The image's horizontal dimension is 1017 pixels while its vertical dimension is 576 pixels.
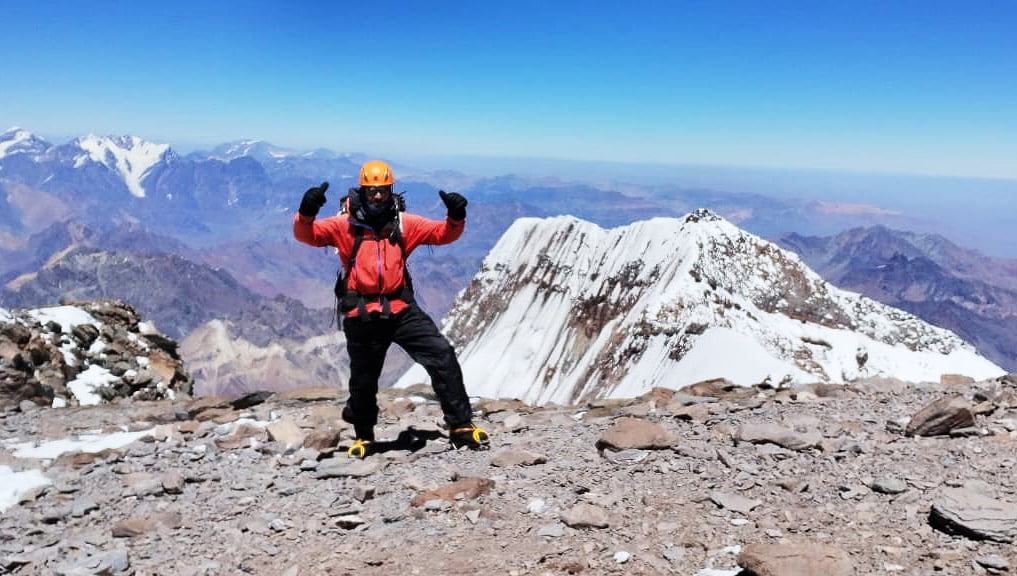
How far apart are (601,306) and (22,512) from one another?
71912 millimetres

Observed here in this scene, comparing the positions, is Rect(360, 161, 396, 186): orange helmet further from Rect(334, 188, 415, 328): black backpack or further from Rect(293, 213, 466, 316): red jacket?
Rect(293, 213, 466, 316): red jacket

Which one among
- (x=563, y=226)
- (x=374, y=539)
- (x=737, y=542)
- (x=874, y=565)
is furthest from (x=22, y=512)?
(x=563, y=226)

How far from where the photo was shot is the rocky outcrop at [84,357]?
50.9 feet

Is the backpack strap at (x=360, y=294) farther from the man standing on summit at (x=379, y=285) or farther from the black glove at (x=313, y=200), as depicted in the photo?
the black glove at (x=313, y=200)

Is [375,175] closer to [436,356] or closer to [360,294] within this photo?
[360,294]

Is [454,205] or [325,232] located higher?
[454,205]

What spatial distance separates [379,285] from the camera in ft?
28.0

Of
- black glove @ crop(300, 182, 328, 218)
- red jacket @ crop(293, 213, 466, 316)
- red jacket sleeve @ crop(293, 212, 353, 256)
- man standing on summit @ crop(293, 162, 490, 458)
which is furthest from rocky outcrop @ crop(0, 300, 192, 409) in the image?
black glove @ crop(300, 182, 328, 218)

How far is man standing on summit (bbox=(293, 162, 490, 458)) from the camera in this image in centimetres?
845

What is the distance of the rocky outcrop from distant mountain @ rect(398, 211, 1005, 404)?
3529 centimetres

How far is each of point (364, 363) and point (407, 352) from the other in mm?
709

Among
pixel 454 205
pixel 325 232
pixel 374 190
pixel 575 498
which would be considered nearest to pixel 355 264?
pixel 325 232

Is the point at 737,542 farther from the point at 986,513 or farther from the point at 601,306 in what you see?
the point at 601,306

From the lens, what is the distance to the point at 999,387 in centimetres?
991
